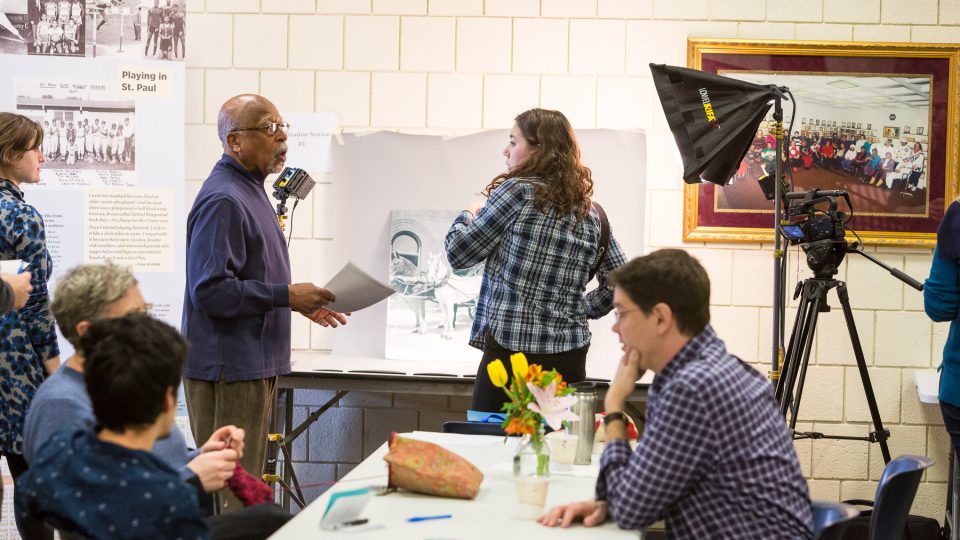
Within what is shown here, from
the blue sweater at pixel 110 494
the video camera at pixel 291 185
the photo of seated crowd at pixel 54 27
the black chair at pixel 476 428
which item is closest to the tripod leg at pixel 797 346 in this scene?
the black chair at pixel 476 428

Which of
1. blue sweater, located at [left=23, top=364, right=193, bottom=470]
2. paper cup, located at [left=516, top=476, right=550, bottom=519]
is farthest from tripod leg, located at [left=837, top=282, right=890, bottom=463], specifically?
blue sweater, located at [left=23, top=364, right=193, bottom=470]

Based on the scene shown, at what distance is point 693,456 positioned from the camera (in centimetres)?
174

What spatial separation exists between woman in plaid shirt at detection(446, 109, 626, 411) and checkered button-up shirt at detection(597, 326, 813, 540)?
1261 mm

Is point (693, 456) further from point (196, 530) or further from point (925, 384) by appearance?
point (925, 384)

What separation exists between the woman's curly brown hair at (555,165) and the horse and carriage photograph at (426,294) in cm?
132

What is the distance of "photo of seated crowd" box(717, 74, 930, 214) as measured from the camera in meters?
4.35

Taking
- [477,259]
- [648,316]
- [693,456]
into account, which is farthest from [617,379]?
[477,259]

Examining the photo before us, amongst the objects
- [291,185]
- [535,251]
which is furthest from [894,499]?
[291,185]

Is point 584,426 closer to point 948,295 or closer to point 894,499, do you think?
point 894,499

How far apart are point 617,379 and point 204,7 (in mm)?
3197

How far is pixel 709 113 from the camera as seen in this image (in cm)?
→ 379

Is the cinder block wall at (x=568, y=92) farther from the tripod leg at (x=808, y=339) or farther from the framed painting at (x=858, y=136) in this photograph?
the tripod leg at (x=808, y=339)

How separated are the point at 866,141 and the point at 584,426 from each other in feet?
8.32

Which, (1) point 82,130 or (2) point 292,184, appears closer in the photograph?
(2) point 292,184
